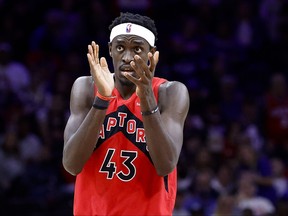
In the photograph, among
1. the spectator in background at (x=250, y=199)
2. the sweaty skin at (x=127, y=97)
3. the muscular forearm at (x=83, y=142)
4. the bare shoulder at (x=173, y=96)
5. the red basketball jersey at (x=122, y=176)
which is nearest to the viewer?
the sweaty skin at (x=127, y=97)

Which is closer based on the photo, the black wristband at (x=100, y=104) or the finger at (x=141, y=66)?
the finger at (x=141, y=66)

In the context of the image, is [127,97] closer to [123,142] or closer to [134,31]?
Result: [123,142]

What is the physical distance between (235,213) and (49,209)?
8.08ft

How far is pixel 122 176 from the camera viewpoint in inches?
185

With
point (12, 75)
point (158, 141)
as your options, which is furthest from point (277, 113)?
point (158, 141)

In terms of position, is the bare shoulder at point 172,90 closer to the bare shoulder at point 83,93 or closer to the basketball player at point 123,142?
the basketball player at point 123,142

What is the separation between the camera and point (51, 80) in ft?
37.9

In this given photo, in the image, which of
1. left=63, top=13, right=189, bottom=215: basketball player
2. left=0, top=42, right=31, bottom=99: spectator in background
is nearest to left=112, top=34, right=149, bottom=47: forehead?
left=63, top=13, right=189, bottom=215: basketball player

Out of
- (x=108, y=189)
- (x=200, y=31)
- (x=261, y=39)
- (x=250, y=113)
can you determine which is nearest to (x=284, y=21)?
(x=261, y=39)

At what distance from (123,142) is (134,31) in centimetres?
76

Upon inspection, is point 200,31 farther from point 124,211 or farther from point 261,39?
point 124,211

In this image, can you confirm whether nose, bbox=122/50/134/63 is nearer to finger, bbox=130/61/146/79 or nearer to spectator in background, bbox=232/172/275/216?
finger, bbox=130/61/146/79

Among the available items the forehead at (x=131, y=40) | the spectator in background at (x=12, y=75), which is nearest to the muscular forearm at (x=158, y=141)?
the forehead at (x=131, y=40)

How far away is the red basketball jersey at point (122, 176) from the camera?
4.69m
